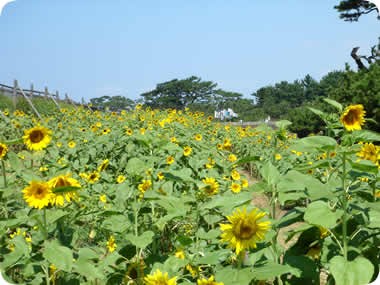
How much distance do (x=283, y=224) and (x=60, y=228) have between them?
81cm

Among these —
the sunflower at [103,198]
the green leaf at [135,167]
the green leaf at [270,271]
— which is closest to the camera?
the green leaf at [270,271]

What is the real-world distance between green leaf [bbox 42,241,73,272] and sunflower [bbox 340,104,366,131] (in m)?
1.00

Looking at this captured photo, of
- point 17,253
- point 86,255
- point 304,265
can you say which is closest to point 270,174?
point 304,265

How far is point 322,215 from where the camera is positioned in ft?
3.24

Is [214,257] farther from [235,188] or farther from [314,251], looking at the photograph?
[235,188]

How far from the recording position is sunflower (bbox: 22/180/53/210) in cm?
115

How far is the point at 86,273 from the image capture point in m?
1.16

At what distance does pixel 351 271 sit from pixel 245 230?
1.00 ft

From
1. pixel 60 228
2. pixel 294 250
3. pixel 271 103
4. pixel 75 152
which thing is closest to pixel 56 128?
pixel 75 152

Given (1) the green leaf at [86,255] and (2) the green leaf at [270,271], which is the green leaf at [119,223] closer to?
(1) the green leaf at [86,255]

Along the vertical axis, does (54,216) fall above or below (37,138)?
below

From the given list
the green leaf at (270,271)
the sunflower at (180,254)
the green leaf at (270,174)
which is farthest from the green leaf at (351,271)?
the sunflower at (180,254)

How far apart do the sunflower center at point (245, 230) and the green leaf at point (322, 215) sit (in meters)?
0.15

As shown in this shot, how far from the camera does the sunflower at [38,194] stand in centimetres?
115
